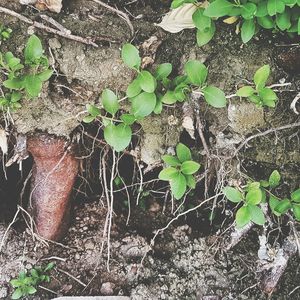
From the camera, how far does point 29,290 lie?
1.87 m

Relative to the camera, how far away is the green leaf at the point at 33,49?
1.39 meters

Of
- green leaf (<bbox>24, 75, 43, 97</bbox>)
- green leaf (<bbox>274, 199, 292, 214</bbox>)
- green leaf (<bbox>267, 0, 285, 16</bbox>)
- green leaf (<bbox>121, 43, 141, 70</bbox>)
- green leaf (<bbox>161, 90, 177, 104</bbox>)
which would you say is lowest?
green leaf (<bbox>274, 199, 292, 214</bbox>)

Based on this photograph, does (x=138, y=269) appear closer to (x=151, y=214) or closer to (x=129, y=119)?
(x=151, y=214)

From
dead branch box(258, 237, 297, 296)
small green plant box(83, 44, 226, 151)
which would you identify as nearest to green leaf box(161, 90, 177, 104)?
small green plant box(83, 44, 226, 151)

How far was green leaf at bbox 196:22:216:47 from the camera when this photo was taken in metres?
1.42

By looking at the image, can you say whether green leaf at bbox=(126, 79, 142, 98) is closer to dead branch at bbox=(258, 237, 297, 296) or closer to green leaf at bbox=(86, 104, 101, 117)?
green leaf at bbox=(86, 104, 101, 117)

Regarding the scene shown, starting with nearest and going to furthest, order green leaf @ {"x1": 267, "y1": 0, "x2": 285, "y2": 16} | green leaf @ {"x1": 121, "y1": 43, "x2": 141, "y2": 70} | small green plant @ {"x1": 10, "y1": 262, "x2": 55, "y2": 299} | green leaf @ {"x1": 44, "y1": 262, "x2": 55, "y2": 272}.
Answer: green leaf @ {"x1": 267, "y1": 0, "x2": 285, "y2": 16} → green leaf @ {"x1": 121, "y1": 43, "x2": 141, "y2": 70} → small green plant @ {"x1": 10, "y1": 262, "x2": 55, "y2": 299} → green leaf @ {"x1": 44, "y1": 262, "x2": 55, "y2": 272}

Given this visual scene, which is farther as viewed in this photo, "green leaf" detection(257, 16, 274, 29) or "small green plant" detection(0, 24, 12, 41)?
"small green plant" detection(0, 24, 12, 41)

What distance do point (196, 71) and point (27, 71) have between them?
53 cm

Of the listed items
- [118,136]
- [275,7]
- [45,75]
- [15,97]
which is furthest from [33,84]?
[275,7]

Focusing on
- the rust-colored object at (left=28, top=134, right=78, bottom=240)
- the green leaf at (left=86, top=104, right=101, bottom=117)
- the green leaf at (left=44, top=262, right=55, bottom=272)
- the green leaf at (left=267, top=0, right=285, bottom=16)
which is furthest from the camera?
the green leaf at (left=44, top=262, right=55, bottom=272)

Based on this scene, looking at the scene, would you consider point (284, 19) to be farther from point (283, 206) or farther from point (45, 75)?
point (45, 75)

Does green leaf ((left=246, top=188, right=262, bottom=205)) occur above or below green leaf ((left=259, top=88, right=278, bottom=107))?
below

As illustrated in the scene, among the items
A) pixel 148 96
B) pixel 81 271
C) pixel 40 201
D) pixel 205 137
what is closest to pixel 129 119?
pixel 148 96
